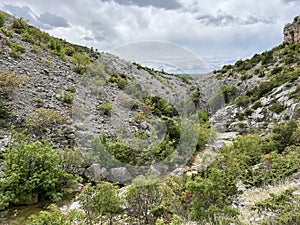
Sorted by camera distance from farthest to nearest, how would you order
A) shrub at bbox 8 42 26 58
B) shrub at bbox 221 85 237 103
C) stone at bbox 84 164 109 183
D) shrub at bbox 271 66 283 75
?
shrub at bbox 221 85 237 103 → shrub at bbox 271 66 283 75 → shrub at bbox 8 42 26 58 → stone at bbox 84 164 109 183

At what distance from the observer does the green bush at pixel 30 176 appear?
6316mm

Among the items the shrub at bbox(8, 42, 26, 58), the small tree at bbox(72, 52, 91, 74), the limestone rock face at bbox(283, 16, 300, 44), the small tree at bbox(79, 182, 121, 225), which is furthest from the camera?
the limestone rock face at bbox(283, 16, 300, 44)

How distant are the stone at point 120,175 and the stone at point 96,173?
22cm

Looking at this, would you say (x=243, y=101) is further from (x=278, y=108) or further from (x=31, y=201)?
(x=31, y=201)

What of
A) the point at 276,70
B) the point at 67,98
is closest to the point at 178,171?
the point at 67,98

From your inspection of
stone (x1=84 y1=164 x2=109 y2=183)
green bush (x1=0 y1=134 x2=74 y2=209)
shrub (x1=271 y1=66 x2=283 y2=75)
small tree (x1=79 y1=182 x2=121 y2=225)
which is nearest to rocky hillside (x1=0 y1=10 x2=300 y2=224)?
stone (x1=84 y1=164 x2=109 y2=183)

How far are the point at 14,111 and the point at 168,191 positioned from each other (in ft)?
25.5

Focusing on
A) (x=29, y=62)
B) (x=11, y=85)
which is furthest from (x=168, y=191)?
(x=29, y=62)

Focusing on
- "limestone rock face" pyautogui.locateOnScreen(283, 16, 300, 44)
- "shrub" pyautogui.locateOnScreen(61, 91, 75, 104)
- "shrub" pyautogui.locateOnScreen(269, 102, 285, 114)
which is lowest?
"shrub" pyautogui.locateOnScreen(269, 102, 285, 114)

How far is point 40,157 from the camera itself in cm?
668

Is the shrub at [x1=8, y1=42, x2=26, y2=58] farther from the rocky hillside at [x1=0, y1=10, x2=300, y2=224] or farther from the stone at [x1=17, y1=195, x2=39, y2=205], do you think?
the stone at [x1=17, y1=195, x2=39, y2=205]

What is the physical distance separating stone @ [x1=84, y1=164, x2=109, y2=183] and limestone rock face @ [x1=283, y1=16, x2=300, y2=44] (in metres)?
27.3

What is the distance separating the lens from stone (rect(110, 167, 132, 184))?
8.38 metres

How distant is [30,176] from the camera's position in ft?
21.8
